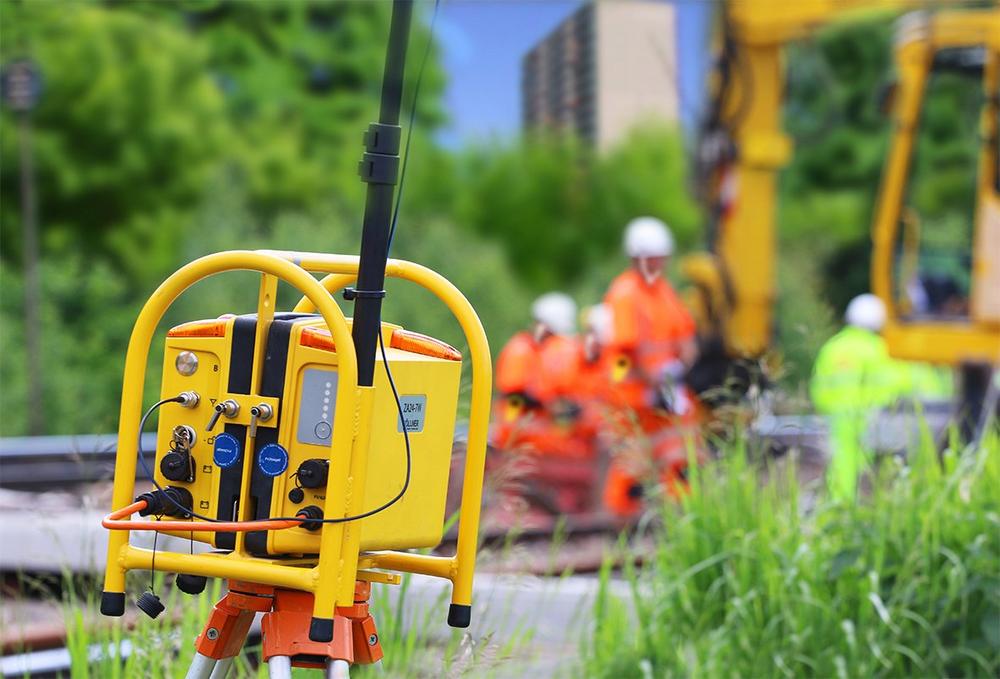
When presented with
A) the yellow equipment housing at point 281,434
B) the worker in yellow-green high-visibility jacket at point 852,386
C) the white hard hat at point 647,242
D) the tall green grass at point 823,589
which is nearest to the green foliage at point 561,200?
the worker in yellow-green high-visibility jacket at point 852,386

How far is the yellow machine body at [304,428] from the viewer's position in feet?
9.03

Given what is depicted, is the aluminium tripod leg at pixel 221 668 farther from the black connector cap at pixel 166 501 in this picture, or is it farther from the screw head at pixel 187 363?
the screw head at pixel 187 363

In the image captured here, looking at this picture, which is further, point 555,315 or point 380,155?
point 555,315

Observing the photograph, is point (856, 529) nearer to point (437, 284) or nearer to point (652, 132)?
point (437, 284)

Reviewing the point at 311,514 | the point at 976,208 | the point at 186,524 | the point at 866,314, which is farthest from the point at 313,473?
the point at 976,208

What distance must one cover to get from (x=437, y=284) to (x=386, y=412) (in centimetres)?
34

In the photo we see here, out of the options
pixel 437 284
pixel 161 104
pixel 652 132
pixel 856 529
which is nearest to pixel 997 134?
pixel 856 529

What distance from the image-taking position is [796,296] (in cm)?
2202

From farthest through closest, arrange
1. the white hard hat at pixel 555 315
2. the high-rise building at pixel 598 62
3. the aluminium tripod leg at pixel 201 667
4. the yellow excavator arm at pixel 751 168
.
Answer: the yellow excavator arm at pixel 751 168
the white hard hat at pixel 555 315
the high-rise building at pixel 598 62
the aluminium tripod leg at pixel 201 667

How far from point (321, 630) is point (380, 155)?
2.80 ft

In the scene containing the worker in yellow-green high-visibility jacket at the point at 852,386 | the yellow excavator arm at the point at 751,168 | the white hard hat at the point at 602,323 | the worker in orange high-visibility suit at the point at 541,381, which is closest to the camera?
the worker in yellow-green high-visibility jacket at the point at 852,386

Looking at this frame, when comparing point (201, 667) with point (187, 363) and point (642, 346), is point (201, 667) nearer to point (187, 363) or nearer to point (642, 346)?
point (187, 363)

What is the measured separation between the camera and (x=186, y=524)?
2758 mm

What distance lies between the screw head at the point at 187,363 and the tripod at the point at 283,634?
41 cm
